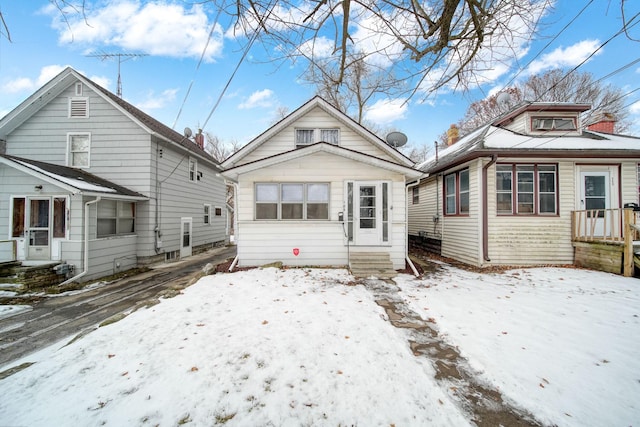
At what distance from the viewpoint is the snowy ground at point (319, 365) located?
2281 mm

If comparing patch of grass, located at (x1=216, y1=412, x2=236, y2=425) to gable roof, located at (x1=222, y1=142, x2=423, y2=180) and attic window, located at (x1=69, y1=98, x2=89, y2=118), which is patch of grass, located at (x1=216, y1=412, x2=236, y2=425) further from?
attic window, located at (x1=69, y1=98, x2=89, y2=118)

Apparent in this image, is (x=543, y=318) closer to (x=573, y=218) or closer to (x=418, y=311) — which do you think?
(x=418, y=311)

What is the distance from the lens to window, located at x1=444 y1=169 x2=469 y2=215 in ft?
30.1

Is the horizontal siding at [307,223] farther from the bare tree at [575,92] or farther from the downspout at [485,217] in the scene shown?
the bare tree at [575,92]

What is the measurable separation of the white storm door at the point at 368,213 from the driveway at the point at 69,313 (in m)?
5.32

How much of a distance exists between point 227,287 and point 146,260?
6323 mm

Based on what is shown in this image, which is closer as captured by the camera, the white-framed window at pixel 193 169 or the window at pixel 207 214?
the white-framed window at pixel 193 169

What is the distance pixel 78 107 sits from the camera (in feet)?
32.5

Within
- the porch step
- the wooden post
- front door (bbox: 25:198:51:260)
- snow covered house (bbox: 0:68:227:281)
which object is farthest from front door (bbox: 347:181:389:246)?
front door (bbox: 25:198:51:260)

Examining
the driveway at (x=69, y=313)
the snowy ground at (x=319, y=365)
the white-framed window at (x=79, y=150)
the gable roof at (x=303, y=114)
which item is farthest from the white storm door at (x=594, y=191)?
the white-framed window at (x=79, y=150)

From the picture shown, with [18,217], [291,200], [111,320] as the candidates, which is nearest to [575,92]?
[291,200]

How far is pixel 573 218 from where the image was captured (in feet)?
27.3

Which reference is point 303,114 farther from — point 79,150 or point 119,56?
point 79,150

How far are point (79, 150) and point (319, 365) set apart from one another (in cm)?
1275
